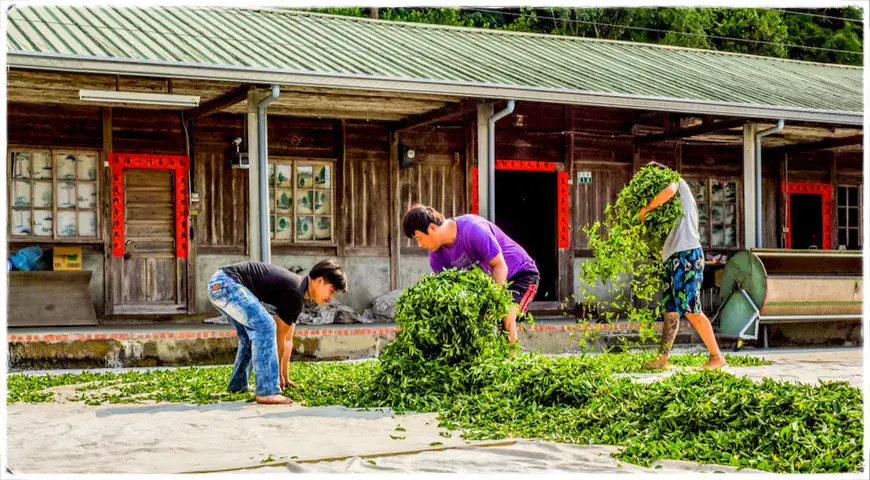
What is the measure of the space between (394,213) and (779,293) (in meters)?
5.12

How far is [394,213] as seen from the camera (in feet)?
47.0

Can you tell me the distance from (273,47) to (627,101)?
424 cm

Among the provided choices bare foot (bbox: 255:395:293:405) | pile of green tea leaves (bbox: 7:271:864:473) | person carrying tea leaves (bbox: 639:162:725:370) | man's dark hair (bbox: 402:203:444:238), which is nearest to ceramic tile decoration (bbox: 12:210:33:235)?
pile of green tea leaves (bbox: 7:271:864:473)

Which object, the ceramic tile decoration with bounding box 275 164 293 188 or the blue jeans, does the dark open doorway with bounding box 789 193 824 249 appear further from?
the blue jeans

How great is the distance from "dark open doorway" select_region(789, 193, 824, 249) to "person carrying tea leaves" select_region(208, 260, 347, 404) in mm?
12267

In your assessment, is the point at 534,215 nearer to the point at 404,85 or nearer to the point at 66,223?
the point at 404,85

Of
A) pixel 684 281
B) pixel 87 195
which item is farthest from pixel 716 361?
pixel 87 195

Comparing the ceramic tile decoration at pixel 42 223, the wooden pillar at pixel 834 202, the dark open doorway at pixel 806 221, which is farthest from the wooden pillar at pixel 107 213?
the wooden pillar at pixel 834 202

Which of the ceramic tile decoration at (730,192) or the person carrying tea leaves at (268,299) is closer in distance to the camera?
the person carrying tea leaves at (268,299)

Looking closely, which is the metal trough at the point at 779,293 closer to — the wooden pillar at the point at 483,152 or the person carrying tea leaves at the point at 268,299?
the wooden pillar at the point at 483,152

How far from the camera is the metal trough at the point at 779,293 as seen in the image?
12.6 metres

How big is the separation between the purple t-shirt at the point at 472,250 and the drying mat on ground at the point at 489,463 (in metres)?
2.22

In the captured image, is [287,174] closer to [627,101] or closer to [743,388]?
[627,101]
